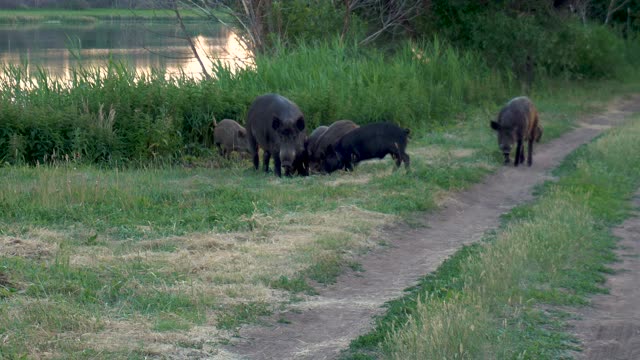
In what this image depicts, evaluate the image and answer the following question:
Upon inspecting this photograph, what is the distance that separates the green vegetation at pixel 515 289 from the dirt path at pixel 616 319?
12 centimetres

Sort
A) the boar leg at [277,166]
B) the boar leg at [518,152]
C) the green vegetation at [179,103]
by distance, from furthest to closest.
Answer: the boar leg at [518,152] → the green vegetation at [179,103] → the boar leg at [277,166]

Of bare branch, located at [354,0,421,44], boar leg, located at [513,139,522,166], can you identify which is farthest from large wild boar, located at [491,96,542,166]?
bare branch, located at [354,0,421,44]

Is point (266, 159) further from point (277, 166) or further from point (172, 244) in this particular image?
point (172, 244)

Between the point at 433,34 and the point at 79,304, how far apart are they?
1885cm

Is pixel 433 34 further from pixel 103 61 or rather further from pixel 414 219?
pixel 414 219

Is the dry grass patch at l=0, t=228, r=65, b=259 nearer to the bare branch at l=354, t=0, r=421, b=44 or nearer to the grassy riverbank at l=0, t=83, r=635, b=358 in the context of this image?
the grassy riverbank at l=0, t=83, r=635, b=358

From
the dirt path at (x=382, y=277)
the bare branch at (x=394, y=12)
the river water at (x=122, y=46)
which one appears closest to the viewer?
the dirt path at (x=382, y=277)

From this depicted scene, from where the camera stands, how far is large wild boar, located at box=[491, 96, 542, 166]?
15.0 metres

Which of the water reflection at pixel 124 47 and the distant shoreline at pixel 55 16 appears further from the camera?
the distant shoreline at pixel 55 16

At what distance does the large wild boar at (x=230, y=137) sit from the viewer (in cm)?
1473

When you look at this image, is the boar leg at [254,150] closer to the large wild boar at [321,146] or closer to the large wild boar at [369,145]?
the large wild boar at [321,146]

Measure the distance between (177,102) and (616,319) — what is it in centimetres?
938

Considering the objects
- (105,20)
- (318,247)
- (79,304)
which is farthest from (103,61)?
(105,20)

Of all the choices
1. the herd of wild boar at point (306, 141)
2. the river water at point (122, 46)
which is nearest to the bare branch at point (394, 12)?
the river water at point (122, 46)
